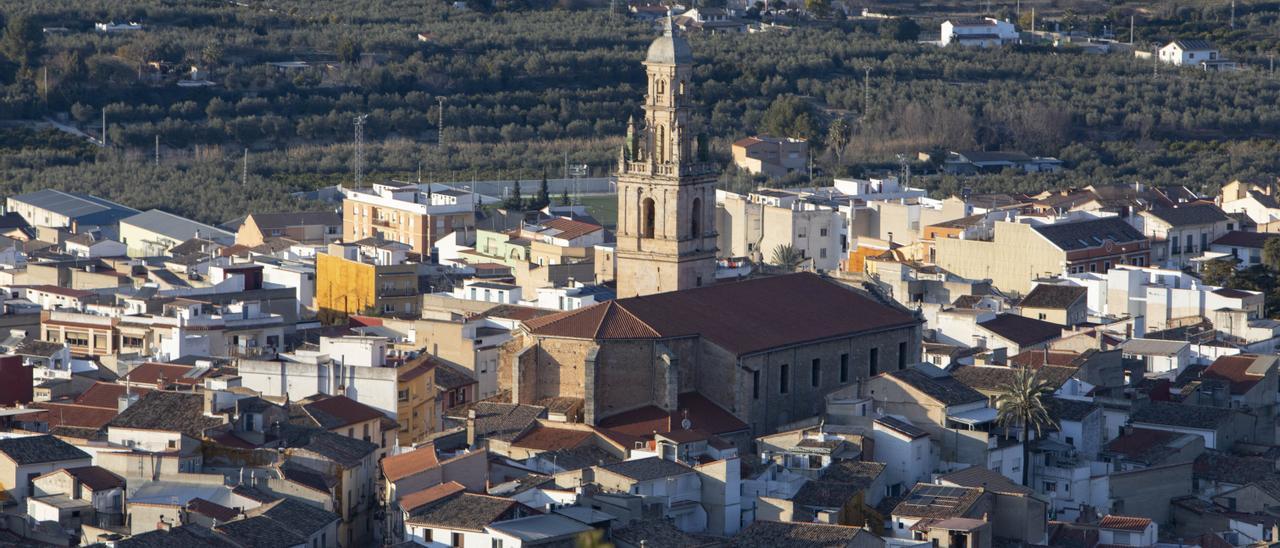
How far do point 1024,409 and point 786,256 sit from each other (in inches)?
965

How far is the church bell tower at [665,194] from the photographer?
5256 centimetres

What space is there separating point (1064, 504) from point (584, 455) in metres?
7.99

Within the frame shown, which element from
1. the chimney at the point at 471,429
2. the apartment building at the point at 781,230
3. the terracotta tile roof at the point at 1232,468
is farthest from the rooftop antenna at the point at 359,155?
the terracotta tile roof at the point at 1232,468

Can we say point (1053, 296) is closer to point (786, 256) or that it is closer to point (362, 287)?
point (786, 256)

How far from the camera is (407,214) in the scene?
75312mm

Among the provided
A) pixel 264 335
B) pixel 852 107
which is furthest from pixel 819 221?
pixel 852 107

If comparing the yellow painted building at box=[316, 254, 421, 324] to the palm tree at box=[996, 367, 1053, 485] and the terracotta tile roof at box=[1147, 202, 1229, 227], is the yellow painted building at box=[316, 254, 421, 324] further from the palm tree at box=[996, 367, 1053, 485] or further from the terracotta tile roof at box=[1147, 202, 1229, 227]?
the terracotta tile roof at box=[1147, 202, 1229, 227]

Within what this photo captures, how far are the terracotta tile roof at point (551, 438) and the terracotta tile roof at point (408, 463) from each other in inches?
78.8

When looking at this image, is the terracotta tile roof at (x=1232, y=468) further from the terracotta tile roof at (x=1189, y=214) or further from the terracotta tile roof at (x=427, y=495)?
the terracotta tile roof at (x=1189, y=214)

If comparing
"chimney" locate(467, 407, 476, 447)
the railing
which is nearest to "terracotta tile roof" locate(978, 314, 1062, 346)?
the railing

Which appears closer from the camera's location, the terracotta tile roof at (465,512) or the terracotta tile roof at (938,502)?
the terracotta tile roof at (465,512)

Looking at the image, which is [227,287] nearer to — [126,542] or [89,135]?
[126,542]

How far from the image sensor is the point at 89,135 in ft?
326

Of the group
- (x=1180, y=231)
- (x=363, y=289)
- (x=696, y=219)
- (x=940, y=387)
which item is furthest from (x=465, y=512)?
(x=1180, y=231)
